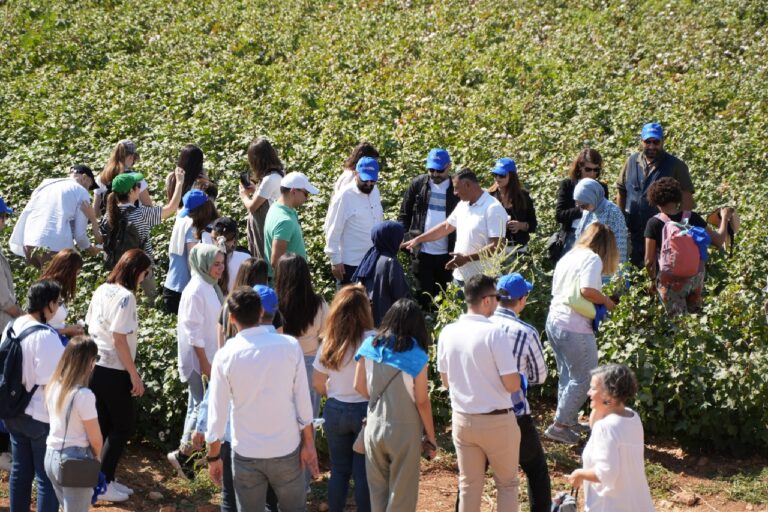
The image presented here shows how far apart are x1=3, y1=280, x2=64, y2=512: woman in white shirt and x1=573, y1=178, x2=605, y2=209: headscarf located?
407 cm

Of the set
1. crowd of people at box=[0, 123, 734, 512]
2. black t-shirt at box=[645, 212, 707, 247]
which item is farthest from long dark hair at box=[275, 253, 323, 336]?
black t-shirt at box=[645, 212, 707, 247]

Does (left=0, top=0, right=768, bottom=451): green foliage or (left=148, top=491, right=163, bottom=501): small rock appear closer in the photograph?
(left=148, top=491, right=163, bottom=501): small rock

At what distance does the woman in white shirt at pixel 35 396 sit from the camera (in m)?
6.34

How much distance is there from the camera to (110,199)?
372 inches

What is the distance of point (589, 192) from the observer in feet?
27.3

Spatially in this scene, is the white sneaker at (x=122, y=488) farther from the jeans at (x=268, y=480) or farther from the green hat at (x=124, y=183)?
the green hat at (x=124, y=183)

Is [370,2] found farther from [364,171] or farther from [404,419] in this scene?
[404,419]

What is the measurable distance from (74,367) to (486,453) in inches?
93.7

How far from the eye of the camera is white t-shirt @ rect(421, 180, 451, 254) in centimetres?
925

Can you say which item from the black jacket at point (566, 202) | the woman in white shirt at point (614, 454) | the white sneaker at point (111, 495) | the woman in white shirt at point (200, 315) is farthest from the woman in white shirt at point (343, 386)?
the black jacket at point (566, 202)

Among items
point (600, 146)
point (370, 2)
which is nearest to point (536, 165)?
point (600, 146)

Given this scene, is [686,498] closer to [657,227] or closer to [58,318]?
[657,227]

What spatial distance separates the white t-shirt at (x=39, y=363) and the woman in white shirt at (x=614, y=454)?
10.5ft

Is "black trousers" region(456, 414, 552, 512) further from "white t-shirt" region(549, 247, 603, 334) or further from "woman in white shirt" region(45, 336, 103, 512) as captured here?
"woman in white shirt" region(45, 336, 103, 512)
